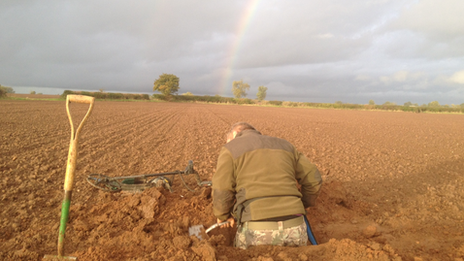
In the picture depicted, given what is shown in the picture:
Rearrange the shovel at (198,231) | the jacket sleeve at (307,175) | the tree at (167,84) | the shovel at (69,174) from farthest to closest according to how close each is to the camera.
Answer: the tree at (167,84)
the shovel at (198,231)
the jacket sleeve at (307,175)
the shovel at (69,174)

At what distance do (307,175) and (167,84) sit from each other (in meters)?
80.3

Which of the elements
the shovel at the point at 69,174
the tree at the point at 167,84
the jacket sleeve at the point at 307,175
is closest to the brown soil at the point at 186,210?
the shovel at the point at 69,174

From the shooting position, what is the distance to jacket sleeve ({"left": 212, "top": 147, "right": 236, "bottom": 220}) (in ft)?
9.18

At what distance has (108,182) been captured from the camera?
4.50 meters

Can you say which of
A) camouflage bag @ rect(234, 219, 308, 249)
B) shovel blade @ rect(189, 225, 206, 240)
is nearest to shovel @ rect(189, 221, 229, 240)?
shovel blade @ rect(189, 225, 206, 240)

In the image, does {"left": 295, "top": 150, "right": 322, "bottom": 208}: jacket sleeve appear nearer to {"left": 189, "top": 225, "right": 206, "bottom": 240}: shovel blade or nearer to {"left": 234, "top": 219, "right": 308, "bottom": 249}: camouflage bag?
{"left": 234, "top": 219, "right": 308, "bottom": 249}: camouflage bag

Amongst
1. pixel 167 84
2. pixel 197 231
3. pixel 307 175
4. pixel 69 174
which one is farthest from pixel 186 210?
pixel 167 84

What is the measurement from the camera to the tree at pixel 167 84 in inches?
3123

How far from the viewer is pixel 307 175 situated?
10.3ft

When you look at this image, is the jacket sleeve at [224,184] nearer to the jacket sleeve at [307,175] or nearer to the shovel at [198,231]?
the shovel at [198,231]

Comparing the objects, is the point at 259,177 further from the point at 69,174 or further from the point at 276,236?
the point at 69,174

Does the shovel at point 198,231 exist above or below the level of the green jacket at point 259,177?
below

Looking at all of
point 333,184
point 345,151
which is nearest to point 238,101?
point 345,151

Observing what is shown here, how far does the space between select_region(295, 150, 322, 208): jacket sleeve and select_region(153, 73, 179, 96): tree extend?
79115mm
